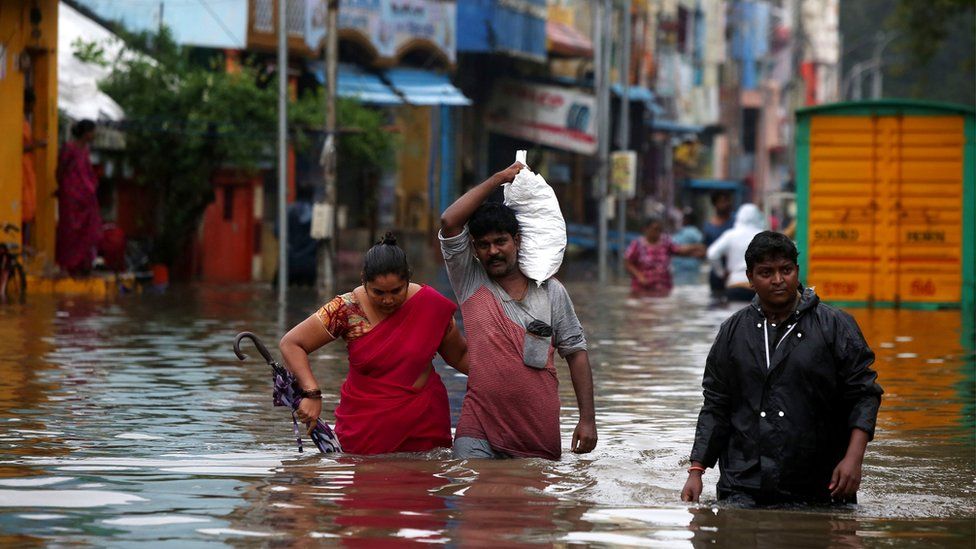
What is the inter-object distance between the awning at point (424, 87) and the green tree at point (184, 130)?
6843 millimetres

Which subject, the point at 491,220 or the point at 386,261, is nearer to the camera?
the point at 491,220

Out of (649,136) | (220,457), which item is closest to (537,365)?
(220,457)

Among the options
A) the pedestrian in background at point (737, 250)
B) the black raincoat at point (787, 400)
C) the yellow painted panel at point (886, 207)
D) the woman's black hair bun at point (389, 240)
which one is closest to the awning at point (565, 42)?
the yellow painted panel at point (886, 207)

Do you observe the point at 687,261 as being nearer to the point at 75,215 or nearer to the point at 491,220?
the point at 75,215

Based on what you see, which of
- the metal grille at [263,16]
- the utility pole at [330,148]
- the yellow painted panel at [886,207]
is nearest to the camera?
the yellow painted panel at [886,207]

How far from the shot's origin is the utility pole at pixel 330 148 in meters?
30.5

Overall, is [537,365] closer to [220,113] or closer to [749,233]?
[749,233]

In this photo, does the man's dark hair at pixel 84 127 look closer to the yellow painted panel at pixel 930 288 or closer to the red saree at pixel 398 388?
the yellow painted panel at pixel 930 288

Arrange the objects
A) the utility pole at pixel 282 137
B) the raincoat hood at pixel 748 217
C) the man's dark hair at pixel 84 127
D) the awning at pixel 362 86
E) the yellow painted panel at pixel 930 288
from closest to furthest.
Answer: the raincoat hood at pixel 748 217, the man's dark hair at pixel 84 127, the yellow painted panel at pixel 930 288, the utility pole at pixel 282 137, the awning at pixel 362 86

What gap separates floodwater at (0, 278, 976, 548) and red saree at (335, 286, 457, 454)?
103 mm

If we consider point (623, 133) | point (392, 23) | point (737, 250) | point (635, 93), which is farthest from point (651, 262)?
point (635, 93)

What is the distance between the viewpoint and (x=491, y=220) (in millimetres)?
8031

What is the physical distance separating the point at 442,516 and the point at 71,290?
19987mm

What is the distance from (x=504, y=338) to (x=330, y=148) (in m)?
23.1
